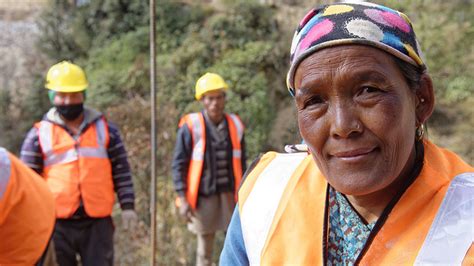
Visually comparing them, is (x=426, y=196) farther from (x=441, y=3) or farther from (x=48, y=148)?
(x=441, y=3)

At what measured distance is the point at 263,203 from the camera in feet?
4.74

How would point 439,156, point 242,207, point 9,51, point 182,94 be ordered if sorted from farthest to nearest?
point 9,51 → point 182,94 → point 242,207 → point 439,156

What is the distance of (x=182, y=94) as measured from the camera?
10.9m

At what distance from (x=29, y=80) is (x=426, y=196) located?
1250cm

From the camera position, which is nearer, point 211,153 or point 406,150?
point 406,150

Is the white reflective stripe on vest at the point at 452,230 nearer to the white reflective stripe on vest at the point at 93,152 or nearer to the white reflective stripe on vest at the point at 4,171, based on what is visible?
the white reflective stripe on vest at the point at 4,171

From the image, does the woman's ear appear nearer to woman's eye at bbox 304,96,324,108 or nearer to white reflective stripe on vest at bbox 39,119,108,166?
woman's eye at bbox 304,96,324,108

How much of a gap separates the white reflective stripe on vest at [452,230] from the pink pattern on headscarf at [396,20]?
1.20 feet

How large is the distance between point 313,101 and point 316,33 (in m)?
0.15

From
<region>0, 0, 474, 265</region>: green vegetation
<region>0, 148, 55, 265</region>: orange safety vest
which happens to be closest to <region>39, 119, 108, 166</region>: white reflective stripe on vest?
<region>0, 148, 55, 265</region>: orange safety vest

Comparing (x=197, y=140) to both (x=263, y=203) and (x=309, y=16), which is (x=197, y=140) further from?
(x=309, y=16)

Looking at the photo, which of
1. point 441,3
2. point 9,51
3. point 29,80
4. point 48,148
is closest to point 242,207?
point 48,148

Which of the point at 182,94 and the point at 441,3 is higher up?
the point at 441,3

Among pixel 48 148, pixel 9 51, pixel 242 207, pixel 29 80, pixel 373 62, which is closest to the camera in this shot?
pixel 373 62
